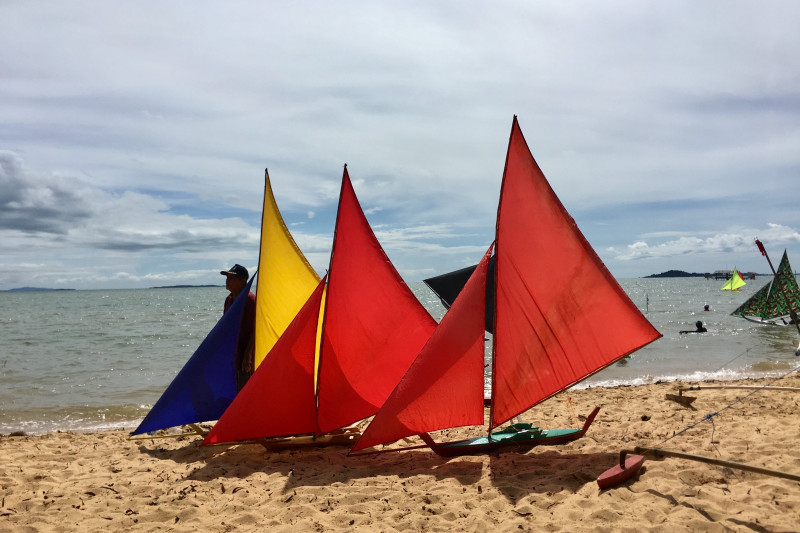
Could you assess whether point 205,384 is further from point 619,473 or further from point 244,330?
point 619,473

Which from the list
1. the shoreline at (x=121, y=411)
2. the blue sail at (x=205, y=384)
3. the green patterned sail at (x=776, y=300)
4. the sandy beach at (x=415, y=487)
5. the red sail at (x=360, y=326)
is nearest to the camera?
the sandy beach at (x=415, y=487)

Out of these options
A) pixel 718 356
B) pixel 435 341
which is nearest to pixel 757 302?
pixel 718 356

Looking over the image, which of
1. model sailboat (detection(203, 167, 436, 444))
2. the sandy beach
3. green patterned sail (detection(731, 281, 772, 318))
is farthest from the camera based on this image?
green patterned sail (detection(731, 281, 772, 318))

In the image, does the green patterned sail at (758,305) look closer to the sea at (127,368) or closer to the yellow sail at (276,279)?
the sea at (127,368)

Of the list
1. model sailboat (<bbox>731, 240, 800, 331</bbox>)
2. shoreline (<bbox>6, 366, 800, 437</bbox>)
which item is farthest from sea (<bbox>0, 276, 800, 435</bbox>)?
model sailboat (<bbox>731, 240, 800, 331</bbox>)

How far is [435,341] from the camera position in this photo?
5.82 meters

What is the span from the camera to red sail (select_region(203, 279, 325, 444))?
6254mm

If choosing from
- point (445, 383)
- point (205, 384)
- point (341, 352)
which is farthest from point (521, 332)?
point (205, 384)

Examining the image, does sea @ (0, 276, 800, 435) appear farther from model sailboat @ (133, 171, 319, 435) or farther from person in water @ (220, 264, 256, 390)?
person in water @ (220, 264, 256, 390)

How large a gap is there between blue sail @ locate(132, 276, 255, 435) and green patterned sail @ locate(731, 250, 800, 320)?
22358mm

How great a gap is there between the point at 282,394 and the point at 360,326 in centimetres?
132

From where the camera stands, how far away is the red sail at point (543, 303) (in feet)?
19.6

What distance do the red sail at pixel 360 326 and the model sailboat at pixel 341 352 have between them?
0.01 meters

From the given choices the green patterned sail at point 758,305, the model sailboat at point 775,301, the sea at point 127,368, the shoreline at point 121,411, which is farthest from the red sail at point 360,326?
the green patterned sail at point 758,305
